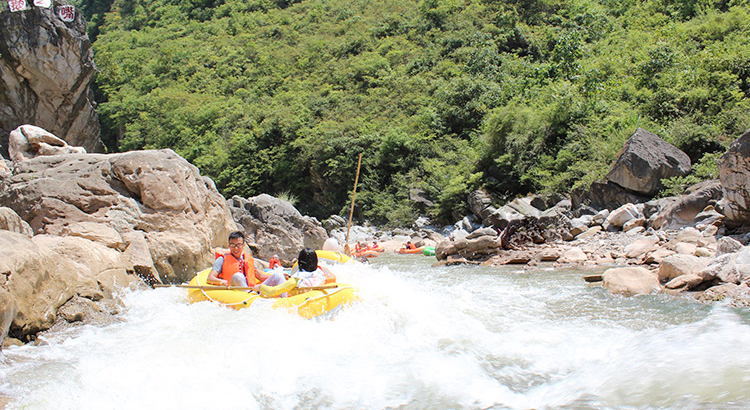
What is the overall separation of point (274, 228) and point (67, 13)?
14.9m

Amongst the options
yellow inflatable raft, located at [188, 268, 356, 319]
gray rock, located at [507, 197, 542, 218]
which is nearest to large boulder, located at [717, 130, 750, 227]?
yellow inflatable raft, located at [188, 268, 356, 319]

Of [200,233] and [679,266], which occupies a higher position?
[200,233]

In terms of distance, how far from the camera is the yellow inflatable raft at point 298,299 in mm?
5383

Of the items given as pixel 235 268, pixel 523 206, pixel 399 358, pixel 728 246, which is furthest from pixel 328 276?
pixel 523 206

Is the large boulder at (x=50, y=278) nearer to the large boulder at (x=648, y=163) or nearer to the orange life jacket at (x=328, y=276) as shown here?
the orange life jacket at (x=328, y=276)

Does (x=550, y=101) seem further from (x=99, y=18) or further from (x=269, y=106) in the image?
(x=99, y=18)

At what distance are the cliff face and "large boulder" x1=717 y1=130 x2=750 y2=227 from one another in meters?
22.5

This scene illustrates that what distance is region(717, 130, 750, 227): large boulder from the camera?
7320mm

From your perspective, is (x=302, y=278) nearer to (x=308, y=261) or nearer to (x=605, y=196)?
(x=308, y=261)

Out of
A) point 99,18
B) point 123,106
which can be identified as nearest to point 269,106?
point 123,106

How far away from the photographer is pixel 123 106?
118ft

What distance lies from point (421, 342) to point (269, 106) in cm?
2886

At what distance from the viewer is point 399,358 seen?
14.7 ft

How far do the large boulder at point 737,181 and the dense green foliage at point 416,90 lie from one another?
5.52m
